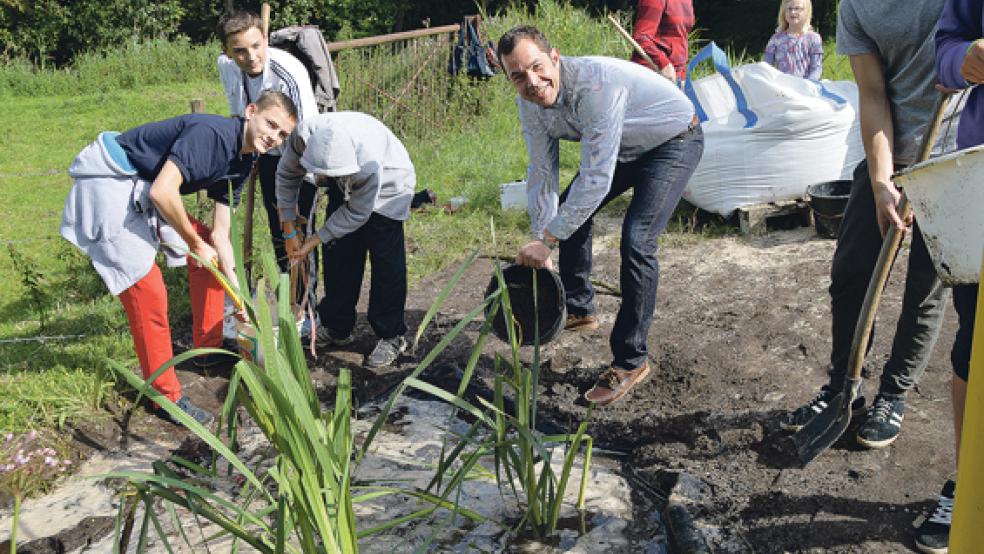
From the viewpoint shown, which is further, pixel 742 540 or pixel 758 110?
pixel 758 110

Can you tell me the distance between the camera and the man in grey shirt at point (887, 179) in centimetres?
243

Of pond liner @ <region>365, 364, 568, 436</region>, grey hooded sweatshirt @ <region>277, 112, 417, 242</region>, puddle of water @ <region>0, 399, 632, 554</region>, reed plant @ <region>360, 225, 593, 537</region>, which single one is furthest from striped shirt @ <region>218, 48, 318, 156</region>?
reed plant @ <region>360, 225, 593, 537</region>

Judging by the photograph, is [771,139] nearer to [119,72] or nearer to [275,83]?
[275,83]

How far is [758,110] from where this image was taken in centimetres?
518

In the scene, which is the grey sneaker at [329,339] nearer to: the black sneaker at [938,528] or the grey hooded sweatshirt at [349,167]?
the grey hooded sweatshirt at [349,167]

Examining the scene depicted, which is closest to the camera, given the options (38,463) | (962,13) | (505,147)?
(962,13)

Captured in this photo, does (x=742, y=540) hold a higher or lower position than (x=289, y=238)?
lower

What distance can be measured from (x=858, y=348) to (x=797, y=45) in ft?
12.9

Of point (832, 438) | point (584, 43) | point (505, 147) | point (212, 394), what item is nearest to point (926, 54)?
point (832, 438)

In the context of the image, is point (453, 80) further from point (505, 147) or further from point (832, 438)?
point (832, 438)

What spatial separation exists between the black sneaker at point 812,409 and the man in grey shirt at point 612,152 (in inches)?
25.9

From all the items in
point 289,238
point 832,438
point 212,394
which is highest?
point 289,238

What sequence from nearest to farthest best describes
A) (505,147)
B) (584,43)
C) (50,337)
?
1. (50,337)
2. (505,147)
3. (584,43)

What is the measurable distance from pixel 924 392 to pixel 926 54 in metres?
1.37
